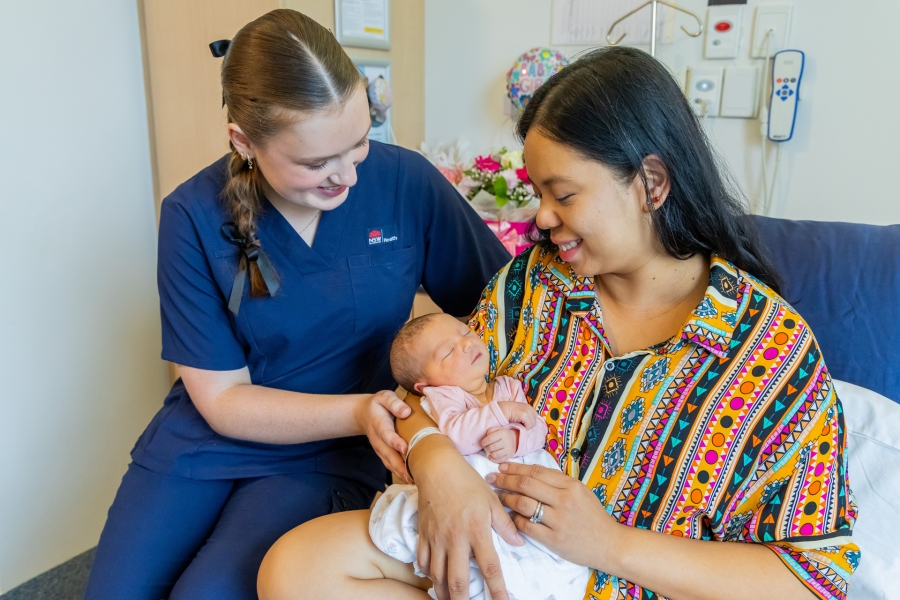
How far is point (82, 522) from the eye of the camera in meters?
2.14

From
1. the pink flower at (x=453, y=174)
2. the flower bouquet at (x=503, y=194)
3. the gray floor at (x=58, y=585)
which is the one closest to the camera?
the gray floor at (x=58, y=585)

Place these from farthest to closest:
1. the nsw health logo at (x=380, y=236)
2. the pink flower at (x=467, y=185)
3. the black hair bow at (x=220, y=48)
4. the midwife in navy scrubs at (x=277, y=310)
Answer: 1. the pink flower at (x=467, y=185)
2. the nsw health logo at (x=380, y=236)
3. the black hair bow at (x=220, y=48)
4. the midwife in navy scrubs at (x=277, y=310)

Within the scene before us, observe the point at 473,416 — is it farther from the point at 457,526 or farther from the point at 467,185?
the point at 467,185

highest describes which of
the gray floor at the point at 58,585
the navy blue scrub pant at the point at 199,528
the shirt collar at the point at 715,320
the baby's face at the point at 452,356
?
the shirt collar at the point at 715,320

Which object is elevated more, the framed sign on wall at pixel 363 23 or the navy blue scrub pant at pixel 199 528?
the framed sign on wall at pixel 363 23

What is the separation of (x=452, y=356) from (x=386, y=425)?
165 millimetres

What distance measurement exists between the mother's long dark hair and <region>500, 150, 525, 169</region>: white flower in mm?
1017

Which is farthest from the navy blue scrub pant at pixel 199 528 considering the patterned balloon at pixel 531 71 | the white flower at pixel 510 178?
the patterned balloon at pixel 531 71

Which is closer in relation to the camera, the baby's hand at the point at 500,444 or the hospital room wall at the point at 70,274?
the baby's hand at the point at 500,444

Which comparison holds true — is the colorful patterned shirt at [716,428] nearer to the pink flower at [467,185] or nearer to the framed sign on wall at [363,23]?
the pink flower at [467,185]

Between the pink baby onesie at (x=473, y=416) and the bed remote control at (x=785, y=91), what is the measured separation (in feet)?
4.69

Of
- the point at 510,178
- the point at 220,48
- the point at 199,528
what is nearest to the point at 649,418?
the point at 199,528

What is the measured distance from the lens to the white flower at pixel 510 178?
7.01ft

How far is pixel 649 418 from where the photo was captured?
107 centimetres
